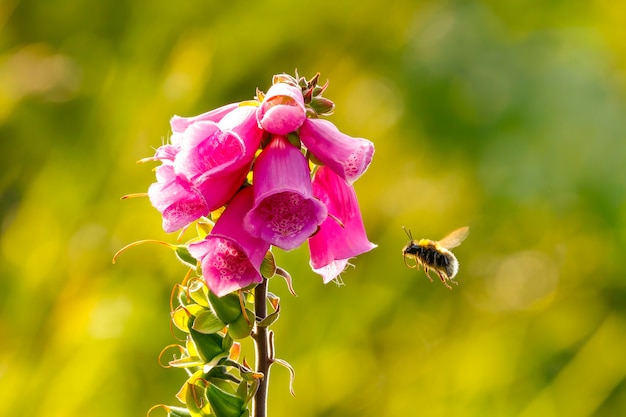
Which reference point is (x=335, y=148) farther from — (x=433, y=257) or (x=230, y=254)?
(x=433, y=257)

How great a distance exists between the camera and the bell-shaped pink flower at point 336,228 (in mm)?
714

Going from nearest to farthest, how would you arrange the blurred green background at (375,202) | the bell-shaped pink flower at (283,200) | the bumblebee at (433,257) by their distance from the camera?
1. the bell-shaped pink flower at (283,200)
2. the bumblebee at (433,257)
3. the blurred green background at (375,202)

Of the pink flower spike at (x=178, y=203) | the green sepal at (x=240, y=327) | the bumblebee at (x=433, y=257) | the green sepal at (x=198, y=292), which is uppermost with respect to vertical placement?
the bumblebee at (x=433, y=257)

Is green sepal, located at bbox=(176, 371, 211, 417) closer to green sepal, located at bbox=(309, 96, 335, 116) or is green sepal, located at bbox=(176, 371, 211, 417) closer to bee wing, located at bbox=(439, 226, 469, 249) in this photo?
green sepal, located at bbox=(309, 96, 335, 116)

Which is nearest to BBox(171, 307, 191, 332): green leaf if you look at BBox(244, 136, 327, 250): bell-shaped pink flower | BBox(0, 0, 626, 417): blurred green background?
BBox(244, 136, 327, 250): bell-shaped pink flower

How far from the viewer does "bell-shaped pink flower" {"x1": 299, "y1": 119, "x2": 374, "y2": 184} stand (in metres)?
0.68

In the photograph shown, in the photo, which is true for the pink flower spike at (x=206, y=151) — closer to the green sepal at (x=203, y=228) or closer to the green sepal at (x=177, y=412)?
the green sepal at (x=203, y=228)

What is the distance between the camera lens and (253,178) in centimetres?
68

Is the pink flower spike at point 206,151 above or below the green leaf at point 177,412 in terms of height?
above

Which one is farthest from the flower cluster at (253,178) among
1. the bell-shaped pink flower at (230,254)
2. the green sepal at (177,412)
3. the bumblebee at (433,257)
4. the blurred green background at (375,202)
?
the blurred green background at (375,202)

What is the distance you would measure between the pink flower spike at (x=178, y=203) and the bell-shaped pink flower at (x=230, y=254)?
0.02 m

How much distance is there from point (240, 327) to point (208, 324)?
3 centimetres

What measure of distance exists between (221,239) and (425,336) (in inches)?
61.0

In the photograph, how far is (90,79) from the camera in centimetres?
266
